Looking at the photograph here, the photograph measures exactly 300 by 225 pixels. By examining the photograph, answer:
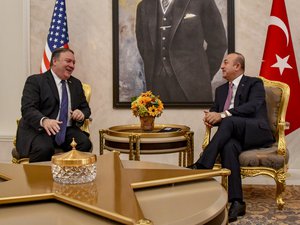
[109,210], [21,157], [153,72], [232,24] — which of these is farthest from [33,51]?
[109,210]

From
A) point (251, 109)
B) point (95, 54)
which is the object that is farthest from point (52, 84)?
point (251, 109)

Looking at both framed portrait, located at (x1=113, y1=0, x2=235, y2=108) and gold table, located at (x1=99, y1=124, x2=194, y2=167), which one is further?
framed portrait, located at (x1=113, y1=0, x2=235, y2=108)

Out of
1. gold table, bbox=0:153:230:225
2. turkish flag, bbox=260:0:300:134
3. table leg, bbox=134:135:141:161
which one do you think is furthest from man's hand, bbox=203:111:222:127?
gold table, bbox=0:153:230:225

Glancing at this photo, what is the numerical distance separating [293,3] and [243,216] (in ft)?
7.53

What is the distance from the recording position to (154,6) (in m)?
4.43

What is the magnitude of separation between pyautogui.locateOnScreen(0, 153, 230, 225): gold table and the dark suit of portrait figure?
2.46m

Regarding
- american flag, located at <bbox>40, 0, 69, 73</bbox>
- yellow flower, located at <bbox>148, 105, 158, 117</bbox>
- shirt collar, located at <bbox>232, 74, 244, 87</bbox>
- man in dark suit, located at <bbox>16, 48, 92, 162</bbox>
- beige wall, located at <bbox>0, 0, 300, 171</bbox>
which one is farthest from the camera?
beige wall, located at <bbox>0, 0, 300, 171</bbox>

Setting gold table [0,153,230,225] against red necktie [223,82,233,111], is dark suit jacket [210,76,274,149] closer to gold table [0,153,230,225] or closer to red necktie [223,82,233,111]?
red necktie [223,82,233,111]

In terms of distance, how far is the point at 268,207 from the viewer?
3.43 meters

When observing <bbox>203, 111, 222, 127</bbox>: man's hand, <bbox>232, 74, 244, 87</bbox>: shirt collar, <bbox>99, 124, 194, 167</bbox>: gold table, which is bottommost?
<bbox>99, 124, 194, 167</bbox>: gold table

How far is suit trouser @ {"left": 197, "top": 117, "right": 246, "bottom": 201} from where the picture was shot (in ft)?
10.5

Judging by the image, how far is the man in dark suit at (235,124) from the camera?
322 cm

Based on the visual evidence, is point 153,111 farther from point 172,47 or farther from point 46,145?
point 172,47

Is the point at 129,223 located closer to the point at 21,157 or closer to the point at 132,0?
the point at 21,157
